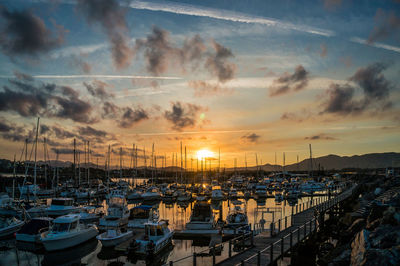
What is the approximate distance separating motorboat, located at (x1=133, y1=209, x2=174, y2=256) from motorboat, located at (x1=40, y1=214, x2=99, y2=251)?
25.6 feet

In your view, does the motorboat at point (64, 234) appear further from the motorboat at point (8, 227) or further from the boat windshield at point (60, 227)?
the motorboat at point (8, 227)

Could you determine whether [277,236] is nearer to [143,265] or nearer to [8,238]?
[143,265]

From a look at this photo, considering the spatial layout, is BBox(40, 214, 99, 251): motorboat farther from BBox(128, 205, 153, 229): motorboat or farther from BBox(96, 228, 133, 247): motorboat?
BBox(128, 205, 153, 229): motorboat

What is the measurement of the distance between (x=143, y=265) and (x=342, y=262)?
15414mm

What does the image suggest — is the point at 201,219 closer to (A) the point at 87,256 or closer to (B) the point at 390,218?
(A) the point at 87,256

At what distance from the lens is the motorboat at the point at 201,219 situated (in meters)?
32.6

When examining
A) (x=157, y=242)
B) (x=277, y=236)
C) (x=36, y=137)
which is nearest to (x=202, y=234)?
(x=157, y=242)

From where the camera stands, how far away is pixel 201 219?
1324 inches

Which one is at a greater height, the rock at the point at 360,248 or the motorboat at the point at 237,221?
the rock at the point at 360,248

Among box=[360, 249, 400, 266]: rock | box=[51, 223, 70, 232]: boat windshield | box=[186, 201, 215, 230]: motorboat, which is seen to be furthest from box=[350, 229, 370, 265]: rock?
box=[51, 223, 70, 232]: boat windshield

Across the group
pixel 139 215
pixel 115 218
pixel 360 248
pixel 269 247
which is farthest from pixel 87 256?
pixel 360 248

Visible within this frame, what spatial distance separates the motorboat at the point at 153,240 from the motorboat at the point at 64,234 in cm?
782

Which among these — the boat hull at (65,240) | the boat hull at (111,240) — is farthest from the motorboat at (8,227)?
the boat hull at (111,240)

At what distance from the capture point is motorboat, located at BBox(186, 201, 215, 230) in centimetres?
3259
